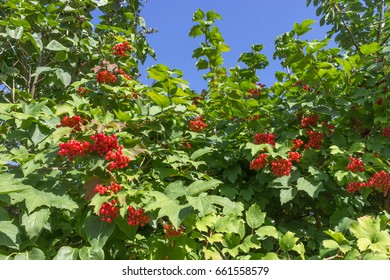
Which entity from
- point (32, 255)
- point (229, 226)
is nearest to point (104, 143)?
point (32, 255)

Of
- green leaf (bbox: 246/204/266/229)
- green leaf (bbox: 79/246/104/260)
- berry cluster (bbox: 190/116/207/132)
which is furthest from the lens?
berry cluster (bbox: 190/116/207/132)

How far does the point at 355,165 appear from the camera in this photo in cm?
338

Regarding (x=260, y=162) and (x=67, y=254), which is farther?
(x=260, y=162)

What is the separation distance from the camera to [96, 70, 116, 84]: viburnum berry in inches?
170

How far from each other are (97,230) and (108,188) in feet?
1.05

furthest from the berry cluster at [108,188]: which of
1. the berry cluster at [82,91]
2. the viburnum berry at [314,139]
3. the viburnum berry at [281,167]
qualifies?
the viburnum berry at [314,139]

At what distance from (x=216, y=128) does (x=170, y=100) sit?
1.09 meters

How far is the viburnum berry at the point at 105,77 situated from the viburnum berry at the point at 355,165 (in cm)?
272

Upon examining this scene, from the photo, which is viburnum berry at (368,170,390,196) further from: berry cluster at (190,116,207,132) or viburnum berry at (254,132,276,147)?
berry cluster at (190,116,207,132)

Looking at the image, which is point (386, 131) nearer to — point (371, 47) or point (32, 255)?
point (371, 47)

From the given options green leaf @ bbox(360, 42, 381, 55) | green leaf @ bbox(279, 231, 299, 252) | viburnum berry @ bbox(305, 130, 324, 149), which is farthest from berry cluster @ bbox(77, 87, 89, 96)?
green leaf @ bbox(360, 42, 381, 55)

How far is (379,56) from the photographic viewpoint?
397 centimetres

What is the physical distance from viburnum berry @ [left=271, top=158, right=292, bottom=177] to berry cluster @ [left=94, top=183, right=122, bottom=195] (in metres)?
1.48
